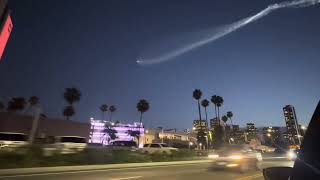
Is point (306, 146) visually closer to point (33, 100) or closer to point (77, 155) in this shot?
point (77, 155)

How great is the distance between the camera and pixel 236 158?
58.2ft

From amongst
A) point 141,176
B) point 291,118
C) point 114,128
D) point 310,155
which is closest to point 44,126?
point 291,118

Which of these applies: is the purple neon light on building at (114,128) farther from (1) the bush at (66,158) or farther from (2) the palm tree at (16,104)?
(1) the bush at (66,158)

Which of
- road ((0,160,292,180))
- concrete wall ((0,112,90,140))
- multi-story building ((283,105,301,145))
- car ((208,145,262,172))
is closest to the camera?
road ((0,160,292,180))

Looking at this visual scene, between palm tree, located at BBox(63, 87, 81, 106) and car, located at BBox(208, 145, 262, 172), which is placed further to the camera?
palm tree, located at BBox(63, 87, 81, 106)

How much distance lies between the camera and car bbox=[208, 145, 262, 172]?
57.8 ft

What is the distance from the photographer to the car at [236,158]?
17.6 m

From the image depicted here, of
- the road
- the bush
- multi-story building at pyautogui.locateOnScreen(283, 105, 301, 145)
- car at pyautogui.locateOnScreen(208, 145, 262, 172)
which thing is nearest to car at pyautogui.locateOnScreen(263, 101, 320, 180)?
the road

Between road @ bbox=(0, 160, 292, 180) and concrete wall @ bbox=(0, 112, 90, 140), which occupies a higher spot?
concrete wall @ bbox=(0, 112, 90, 140)

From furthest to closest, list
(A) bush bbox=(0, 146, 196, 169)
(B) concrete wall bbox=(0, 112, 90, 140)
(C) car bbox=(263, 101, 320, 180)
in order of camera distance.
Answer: (B) concrete wall bbox=(0, 112, 90, 140), (A) bush bbox=(0, 146, 196, 169), (C) car bbox=(263, 101, 320, 180)

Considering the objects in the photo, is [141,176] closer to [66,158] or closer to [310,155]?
[66,158]

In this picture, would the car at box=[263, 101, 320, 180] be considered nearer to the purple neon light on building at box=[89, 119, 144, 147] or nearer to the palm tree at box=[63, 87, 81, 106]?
the palm tree at box=[63, 87, 81, 106]

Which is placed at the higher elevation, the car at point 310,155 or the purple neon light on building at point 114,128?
the purple neon light on building at point 114,128

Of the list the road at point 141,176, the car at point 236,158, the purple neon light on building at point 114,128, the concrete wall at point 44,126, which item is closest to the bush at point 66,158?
the road at point 141,176
